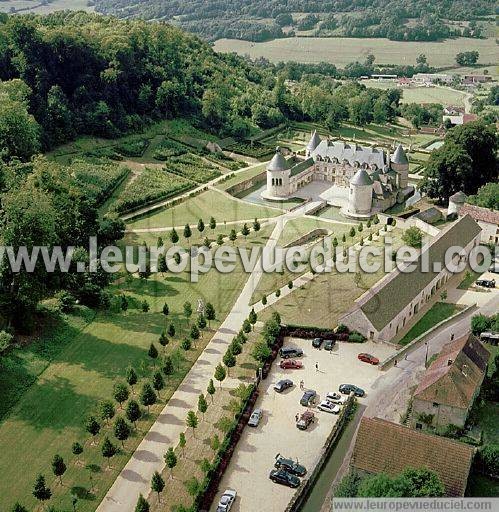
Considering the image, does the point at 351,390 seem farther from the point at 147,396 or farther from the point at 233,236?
the point at 233,236

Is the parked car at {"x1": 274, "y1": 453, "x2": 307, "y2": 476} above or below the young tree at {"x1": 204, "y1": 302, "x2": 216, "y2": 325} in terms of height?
below

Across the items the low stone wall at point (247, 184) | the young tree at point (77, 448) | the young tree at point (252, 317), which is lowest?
the low stone wall at point (247, 184)

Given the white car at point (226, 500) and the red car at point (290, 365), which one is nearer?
the white car at point (226, 500)

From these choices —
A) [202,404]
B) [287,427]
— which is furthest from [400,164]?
[202,404]

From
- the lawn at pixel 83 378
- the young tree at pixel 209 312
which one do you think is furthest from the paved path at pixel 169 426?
the young tree at pixel 209 312

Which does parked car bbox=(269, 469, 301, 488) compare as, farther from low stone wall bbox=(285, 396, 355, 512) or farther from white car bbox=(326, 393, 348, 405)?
white car bbox=(326, 393, 348, 405)

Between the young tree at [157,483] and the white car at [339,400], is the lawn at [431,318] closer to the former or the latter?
the white car at [339,400]

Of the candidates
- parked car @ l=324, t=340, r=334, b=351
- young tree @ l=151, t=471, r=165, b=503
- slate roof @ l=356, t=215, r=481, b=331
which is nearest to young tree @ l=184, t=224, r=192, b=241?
slate roof @ l=356, t=215, r=481, b=331

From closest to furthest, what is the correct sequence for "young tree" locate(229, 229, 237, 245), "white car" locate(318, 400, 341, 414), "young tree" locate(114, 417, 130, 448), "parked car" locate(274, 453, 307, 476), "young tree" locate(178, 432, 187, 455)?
"parked car" locate(274, 453, 307, 476)
"young tree" locate(114, 417, 130, 448)
"young tree" locate(178, 432, 187, 455)
"white car" locate(318, 400, 341, 414)
"young tree" locate(229, 229, 237, 245)
